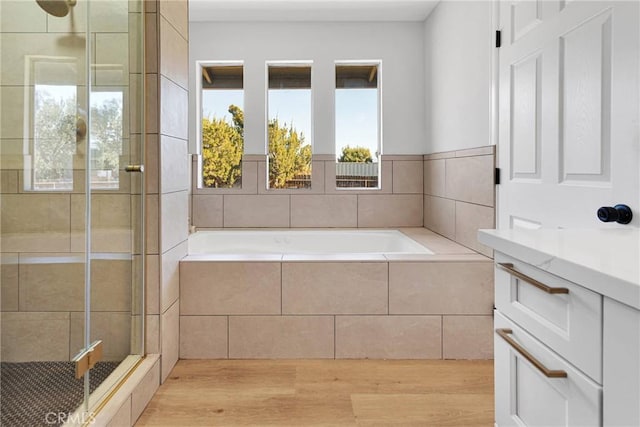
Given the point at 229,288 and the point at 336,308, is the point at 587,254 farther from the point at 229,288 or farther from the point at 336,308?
the point at 229,288

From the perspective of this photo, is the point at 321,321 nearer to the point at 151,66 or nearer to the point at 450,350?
the point at 450,350

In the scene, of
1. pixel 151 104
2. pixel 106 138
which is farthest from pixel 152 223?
pixel 151 104

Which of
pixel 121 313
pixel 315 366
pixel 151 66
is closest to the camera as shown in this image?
pixel 121 313

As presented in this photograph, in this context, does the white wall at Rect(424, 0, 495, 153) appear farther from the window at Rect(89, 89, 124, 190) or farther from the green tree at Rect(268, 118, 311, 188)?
the window at Rect(89, 89, 124, 190)

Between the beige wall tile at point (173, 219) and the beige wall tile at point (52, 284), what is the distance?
539mm

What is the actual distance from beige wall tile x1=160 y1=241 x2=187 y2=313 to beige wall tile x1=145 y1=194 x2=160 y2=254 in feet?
0.22

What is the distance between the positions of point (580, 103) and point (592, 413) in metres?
1.31

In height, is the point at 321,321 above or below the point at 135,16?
below

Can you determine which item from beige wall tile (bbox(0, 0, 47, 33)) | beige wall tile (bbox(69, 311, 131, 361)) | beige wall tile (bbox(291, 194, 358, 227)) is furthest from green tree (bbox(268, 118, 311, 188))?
beige wall tile (bbox(0, 0, 47, 33))

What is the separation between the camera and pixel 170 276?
7.38 feet

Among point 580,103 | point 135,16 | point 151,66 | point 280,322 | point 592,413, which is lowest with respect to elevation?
point 280,322

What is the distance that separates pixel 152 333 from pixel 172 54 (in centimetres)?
141

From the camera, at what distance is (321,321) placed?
238cm

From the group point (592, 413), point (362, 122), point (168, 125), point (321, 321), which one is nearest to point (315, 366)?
point (321, 321)
